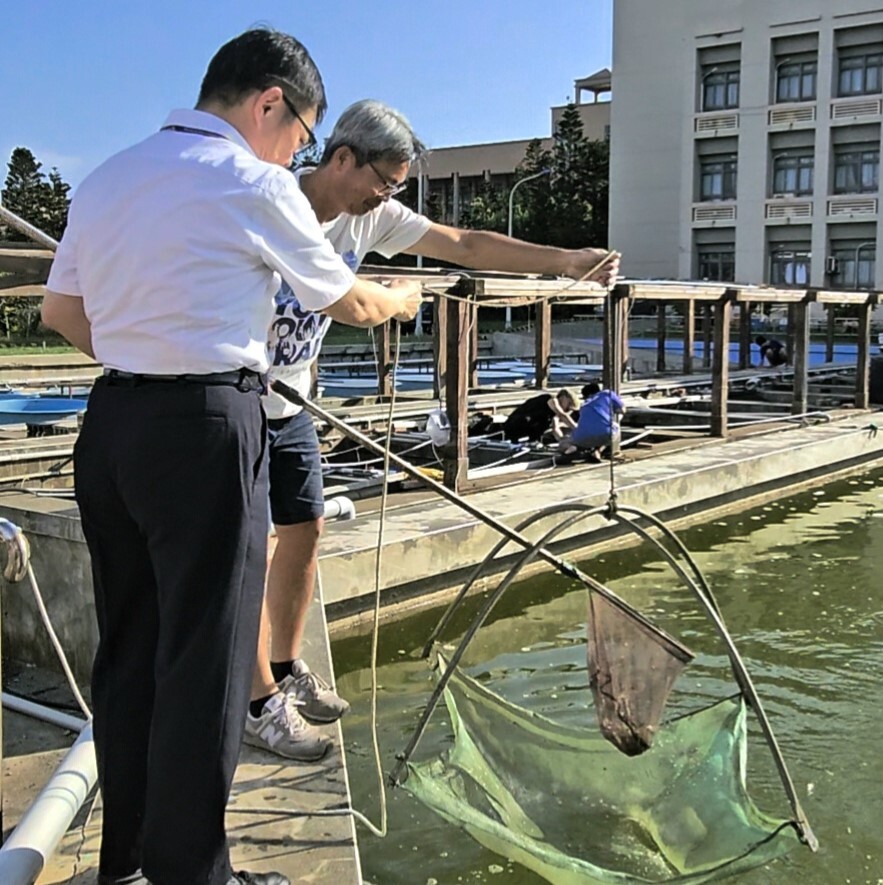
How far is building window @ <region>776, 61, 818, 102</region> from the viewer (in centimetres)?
4459

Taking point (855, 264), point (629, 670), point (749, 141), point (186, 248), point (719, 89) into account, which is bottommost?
point (629, 670)

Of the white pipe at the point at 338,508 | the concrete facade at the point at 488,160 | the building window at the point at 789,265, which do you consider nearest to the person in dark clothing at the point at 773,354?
the white pipe at the point at 338,508

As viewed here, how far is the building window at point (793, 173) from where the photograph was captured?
1769 inches

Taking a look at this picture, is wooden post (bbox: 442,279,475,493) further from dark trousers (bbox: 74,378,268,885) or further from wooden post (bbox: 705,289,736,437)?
dark trousers (bbox: 74,378,268,885)

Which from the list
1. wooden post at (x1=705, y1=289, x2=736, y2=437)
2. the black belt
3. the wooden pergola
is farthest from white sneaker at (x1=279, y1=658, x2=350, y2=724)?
wooden post at (x1=705, y1=289, x2=736, y2=437)

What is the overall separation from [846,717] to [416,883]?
2.63m

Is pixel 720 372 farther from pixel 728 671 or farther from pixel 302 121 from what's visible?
pixel 302 121

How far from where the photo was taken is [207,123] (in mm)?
2234

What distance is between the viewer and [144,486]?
2.14 metres

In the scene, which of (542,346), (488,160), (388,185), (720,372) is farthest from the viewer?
(488,160)

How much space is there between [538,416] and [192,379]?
9.56 m

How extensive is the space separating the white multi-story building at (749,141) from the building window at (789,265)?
0.19ft

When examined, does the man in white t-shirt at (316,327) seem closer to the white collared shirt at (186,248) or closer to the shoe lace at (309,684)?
the shoe lace at (309,684)

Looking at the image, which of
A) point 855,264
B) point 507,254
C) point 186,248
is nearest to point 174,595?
point 186,248
